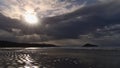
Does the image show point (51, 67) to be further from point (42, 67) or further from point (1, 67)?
point (1, 67)

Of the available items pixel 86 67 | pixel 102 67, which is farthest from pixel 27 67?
pixel 102 67

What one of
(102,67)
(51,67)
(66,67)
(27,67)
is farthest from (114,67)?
(27,67)

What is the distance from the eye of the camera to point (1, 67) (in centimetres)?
3388

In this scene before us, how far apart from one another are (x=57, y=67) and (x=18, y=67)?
5.68 meters

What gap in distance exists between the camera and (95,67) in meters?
35.6

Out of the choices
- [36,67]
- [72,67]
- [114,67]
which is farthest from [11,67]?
[114,67]

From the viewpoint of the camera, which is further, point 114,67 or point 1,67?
point 114,67

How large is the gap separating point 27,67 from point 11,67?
221 centimetres

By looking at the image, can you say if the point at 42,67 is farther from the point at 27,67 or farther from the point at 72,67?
the point at 72,67

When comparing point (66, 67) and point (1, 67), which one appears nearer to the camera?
point (1, 67)

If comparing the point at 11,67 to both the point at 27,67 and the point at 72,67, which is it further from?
the point at 72,67

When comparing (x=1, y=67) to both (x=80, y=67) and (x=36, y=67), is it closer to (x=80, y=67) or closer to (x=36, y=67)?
(x=36, y=67)

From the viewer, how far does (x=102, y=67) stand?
36469mm

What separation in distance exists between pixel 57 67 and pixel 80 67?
11.3 ft
